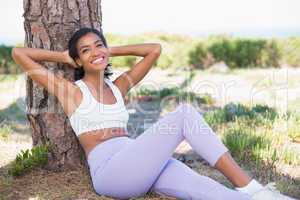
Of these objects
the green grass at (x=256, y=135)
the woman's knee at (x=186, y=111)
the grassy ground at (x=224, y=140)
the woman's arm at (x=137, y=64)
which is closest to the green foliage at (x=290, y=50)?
the grassy ground at (x=224, y=140)

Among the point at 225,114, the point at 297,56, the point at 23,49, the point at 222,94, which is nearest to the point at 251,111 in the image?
the point at 225,114

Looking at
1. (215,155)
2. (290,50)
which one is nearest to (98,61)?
(215,155)

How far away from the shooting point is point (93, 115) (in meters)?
3.50

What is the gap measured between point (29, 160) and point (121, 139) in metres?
0.79

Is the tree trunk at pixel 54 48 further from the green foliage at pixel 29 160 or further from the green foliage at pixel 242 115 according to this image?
the green foliage at pixel 242 115

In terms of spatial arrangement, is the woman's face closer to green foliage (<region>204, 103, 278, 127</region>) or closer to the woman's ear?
the woman's ear

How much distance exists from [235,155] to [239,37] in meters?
11.1

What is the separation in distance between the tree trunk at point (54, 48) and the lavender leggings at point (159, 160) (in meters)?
0.56

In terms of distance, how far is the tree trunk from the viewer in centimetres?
382

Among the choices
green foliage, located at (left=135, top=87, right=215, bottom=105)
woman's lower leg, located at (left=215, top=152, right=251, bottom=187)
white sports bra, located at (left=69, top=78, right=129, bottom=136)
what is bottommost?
green foliage, located at (left=135, top=87, right=215, bottom=105)

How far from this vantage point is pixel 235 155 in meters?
4.68

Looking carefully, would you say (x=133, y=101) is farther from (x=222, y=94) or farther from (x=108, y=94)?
(x=108, y=94)

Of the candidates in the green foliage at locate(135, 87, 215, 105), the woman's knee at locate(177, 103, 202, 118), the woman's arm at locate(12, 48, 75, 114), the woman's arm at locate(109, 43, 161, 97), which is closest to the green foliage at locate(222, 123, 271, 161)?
the woman's arm at locate(109, 43, 161, 97)

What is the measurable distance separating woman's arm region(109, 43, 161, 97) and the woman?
93 millimetres
